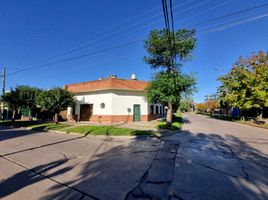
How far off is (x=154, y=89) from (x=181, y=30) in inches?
245

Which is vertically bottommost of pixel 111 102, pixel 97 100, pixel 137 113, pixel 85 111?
pixel 137 113

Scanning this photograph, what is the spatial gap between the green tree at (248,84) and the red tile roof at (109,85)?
1452 cm

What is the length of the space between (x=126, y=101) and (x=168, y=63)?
6.79 metres

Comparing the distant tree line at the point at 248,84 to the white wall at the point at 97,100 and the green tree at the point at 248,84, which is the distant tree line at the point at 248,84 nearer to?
the green tree at the point at 248,84

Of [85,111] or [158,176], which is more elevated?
[85,111]

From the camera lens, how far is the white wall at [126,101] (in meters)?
20.8

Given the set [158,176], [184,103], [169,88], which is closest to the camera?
[158,176]

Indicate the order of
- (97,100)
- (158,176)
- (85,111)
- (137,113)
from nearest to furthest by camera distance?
(158,176), (97,100), (137,113), (85,111)

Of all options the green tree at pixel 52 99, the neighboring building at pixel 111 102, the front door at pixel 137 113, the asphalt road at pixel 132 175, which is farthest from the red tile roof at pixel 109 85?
the asphalt road at pixel 132 175

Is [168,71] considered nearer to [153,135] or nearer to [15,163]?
[153,135]

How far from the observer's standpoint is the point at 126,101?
2141cm

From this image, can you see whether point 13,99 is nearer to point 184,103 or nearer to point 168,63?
point 168,63

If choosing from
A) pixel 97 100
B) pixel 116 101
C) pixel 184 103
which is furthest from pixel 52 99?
pixel 184 103

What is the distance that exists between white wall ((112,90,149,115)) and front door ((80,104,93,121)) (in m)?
3.83
